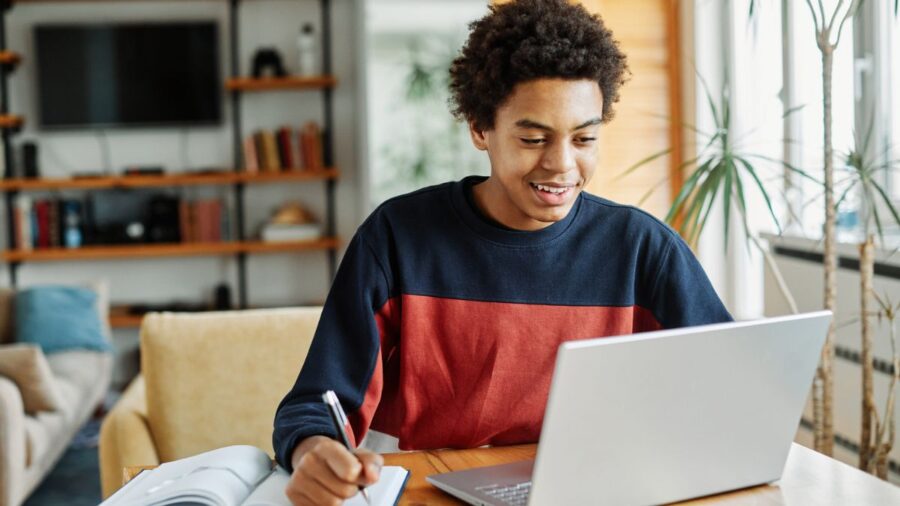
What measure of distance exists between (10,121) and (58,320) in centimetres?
158

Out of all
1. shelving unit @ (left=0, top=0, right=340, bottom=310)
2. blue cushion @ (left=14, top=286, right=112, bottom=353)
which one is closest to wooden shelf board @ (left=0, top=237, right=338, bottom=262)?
shelving unit @ (left=0, top=0, right=340, bottom=310)

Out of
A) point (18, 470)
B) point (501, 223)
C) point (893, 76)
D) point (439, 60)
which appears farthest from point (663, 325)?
point (439, 60)

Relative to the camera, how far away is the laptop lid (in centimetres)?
89

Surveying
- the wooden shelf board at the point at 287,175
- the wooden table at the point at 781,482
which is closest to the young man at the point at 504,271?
the wooden table at the point at 781,482

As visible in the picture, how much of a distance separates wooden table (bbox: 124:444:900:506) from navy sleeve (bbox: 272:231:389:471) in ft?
0.36

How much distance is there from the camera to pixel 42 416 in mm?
3258

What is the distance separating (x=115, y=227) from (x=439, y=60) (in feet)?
6.29

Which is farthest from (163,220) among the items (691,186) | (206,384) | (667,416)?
(667,416)

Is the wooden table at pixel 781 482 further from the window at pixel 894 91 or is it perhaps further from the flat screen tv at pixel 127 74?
the flat screen tv at pixel 127 74

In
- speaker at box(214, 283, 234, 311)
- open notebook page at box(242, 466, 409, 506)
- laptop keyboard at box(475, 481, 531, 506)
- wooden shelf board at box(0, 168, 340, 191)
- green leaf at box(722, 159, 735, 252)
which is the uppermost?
wooden shelf board at box(0, 168, 340, 191)

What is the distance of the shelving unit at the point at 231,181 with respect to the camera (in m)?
5.06

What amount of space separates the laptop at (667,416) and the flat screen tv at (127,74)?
4.47 m

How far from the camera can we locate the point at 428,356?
1.37 metres

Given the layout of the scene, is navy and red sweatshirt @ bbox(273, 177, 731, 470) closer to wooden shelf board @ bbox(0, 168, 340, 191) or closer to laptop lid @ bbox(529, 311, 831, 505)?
laptop lid @ bbox(529, 311, 831, 505)
